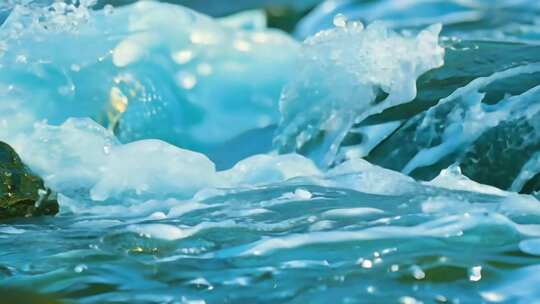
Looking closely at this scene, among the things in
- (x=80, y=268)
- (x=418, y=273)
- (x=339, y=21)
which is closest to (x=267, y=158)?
(x=339, y=21)

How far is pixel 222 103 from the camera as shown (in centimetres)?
549

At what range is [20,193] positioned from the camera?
12.6ft

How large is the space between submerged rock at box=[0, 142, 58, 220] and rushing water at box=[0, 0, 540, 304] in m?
0.07

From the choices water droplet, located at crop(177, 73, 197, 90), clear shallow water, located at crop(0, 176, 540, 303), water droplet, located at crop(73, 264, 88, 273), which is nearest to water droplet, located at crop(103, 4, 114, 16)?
water droplet, located at crop(177, 73, 197, 90)

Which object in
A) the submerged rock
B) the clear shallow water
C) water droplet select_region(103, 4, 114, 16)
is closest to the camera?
the clear shallow water

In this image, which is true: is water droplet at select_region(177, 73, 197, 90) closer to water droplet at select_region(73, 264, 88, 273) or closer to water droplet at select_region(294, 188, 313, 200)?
water droplet at select_region(294, 188, 313, 200)

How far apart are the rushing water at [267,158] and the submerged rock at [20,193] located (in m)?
0.07

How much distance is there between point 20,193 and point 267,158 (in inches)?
36.2

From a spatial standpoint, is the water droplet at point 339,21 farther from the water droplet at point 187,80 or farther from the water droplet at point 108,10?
the water droplet at point 108,10

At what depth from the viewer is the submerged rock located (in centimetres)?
378

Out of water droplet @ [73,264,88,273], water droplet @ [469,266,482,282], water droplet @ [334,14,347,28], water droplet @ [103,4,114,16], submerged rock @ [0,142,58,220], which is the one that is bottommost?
water droplet @ [469,266,482,282]

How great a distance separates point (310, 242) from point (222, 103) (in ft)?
8.29

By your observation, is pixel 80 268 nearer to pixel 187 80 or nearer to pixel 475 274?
pixel 475 274

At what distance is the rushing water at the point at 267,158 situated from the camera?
9.18 feet
